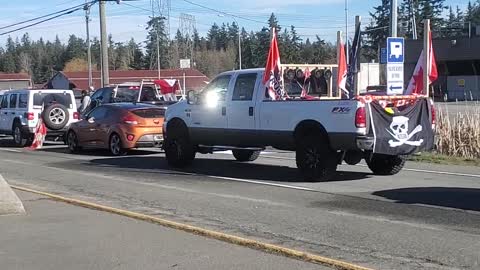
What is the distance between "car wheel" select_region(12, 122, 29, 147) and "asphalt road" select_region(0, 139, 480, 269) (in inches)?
263

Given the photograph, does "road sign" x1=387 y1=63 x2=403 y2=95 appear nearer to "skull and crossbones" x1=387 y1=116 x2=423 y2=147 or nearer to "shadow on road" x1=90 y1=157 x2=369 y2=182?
"shadow on road" x1=90 y1=157 x2=369 y2=182

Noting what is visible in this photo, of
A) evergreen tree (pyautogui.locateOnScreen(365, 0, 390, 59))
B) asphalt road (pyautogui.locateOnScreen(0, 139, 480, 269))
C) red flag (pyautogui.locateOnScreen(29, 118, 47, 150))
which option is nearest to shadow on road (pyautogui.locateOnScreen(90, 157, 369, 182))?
asphalt road (pyautogui.locateOnScreen(0, 139, 480, 269))

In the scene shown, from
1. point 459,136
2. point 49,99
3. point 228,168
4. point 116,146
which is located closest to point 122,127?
point 116,146

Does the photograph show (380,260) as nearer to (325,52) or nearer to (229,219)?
(229,219)

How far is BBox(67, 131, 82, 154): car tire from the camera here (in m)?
20.1

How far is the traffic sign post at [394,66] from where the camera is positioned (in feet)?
53.8

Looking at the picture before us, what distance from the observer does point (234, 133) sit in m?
14.1

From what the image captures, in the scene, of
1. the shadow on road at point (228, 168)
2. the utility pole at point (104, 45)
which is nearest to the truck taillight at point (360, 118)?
Answer: the shadow on road at point (228, 168)

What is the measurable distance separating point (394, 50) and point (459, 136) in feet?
9.04

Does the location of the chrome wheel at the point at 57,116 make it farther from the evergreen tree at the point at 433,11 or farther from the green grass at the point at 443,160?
the evergreen tree at the point at 433,11

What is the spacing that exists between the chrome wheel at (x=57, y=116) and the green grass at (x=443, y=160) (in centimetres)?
1132

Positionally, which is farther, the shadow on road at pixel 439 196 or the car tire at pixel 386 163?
the car tire at pixel 386 163

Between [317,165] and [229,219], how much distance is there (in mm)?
3873

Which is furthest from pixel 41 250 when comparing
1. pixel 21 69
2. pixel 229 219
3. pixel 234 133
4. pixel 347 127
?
pixel 21 69
